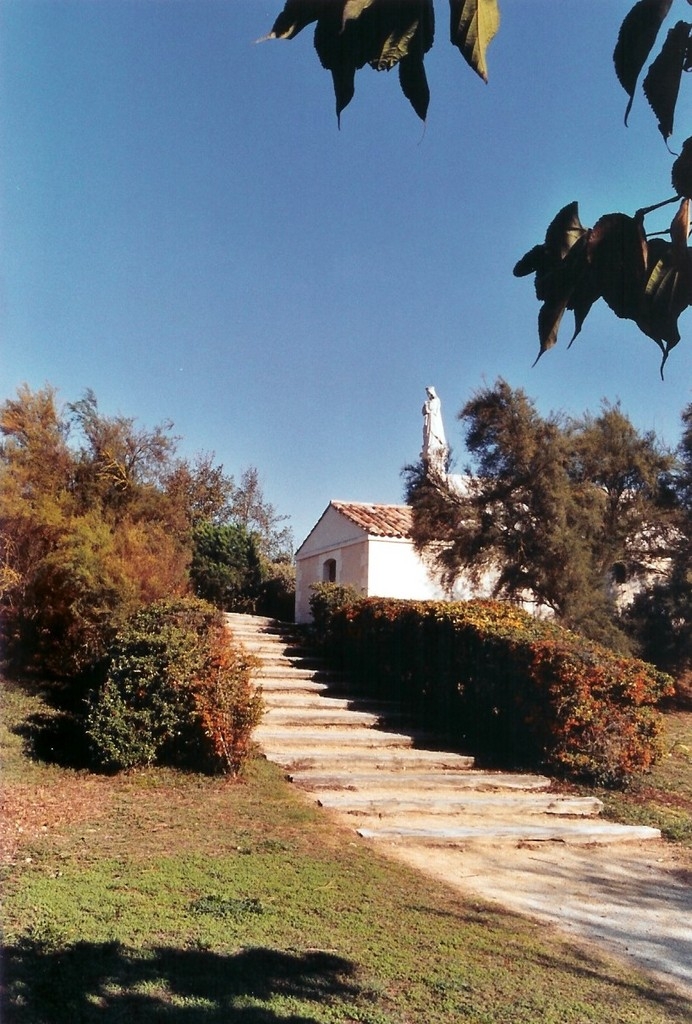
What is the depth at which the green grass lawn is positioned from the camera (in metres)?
3.62

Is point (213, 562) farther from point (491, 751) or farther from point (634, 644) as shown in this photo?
point (491, 751)

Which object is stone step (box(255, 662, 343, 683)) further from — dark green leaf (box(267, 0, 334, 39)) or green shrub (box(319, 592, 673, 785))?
dark green leaf (box(267, 0, 334, 39))

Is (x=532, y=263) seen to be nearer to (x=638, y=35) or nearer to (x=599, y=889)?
(x=638, y=35)

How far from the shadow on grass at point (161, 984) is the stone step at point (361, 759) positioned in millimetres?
4680

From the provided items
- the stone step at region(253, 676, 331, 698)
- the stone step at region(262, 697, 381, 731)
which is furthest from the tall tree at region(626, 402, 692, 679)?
the stone step at region(262, 697, 381, 731)

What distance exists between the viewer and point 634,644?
1580 centimetres

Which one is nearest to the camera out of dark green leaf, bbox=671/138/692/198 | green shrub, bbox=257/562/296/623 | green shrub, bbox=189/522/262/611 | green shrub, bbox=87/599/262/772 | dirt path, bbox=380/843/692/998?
dark green leaf, bbox=671/138/692/198

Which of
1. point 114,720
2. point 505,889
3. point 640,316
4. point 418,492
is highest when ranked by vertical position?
point 418,492

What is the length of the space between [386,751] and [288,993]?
6.54 meters

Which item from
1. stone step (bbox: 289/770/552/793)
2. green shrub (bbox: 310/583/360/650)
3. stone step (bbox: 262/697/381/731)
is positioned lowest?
stone step (bbox: 289/770/552/793)

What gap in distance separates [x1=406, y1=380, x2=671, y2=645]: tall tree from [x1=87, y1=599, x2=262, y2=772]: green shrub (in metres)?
7.81

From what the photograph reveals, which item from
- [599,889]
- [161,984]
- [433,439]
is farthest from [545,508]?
[161,984]

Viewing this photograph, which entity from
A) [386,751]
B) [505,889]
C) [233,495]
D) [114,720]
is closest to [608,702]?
[386,751]

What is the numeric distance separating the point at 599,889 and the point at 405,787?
2847 millimetres
